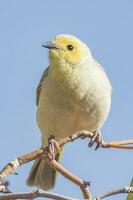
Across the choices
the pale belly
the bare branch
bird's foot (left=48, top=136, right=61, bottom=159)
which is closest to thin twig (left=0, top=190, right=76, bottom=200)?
the bare branch

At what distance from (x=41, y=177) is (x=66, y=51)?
147 cm

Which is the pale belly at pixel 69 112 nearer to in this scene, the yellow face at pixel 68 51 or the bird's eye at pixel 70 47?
the yellow face at pixel 68 51

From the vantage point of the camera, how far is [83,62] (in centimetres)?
550

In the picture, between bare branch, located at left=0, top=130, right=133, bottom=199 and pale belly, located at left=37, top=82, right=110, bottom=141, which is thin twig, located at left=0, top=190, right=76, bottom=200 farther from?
pale belly, located at left=37, top=82, right=110, bottom=141

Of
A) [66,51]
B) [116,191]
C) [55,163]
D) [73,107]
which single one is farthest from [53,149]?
[66,51]

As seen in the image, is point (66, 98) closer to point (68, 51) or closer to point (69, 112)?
point (69, 112)

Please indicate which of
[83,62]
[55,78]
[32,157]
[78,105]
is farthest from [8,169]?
[83,62]

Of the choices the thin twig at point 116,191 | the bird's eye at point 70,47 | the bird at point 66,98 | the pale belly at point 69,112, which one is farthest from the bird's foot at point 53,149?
the bird's eye at point 70,47

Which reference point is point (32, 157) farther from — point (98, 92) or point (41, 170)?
point (41, 170)

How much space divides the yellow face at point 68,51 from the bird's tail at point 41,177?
1.08 meters

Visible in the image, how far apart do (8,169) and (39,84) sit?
4131 mm

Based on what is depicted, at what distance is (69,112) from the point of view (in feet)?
15.7

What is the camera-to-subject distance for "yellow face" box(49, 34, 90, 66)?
5.32 m

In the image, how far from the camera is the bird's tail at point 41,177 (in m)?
4.94
